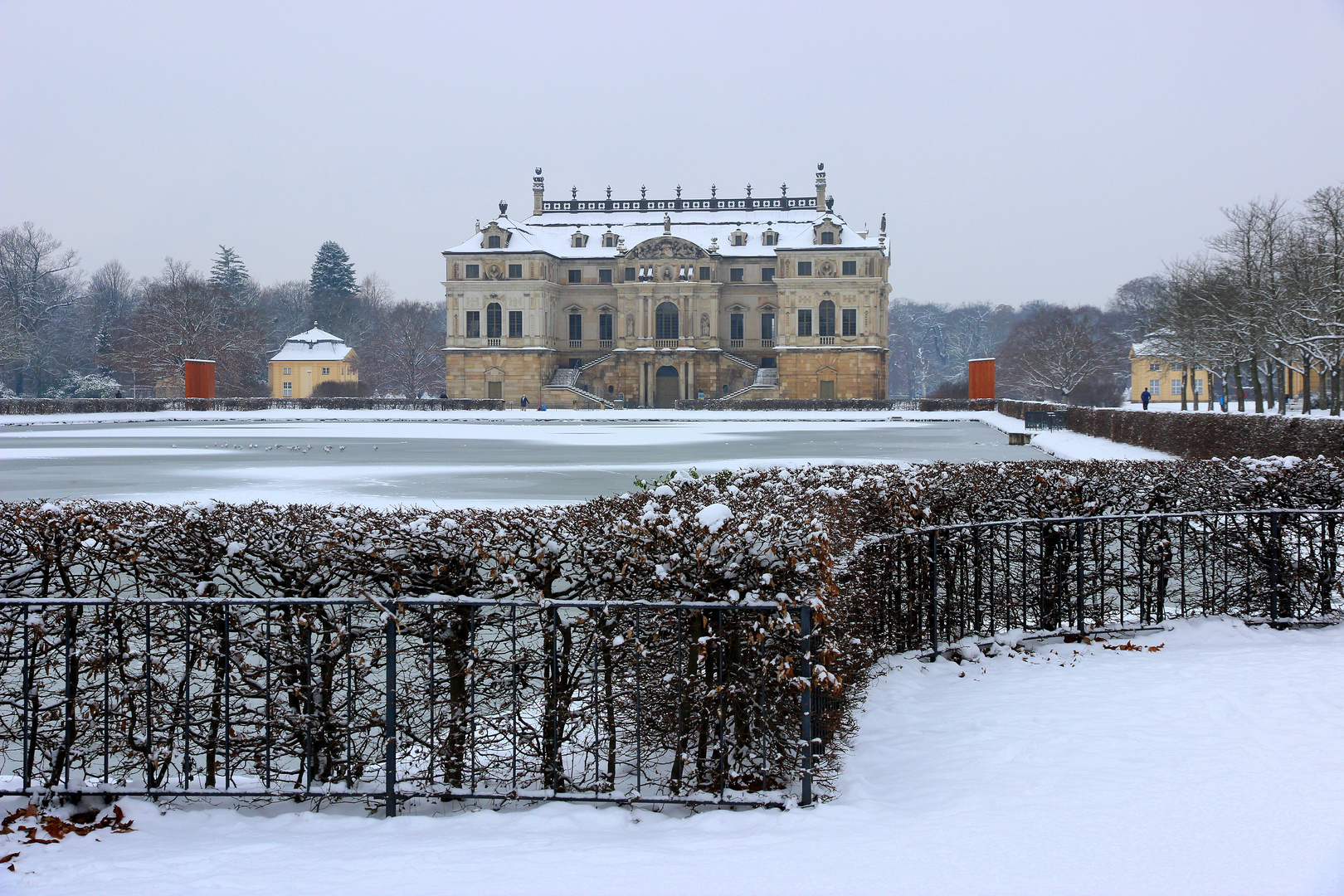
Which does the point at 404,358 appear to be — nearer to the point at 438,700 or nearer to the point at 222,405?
the point at 222,405

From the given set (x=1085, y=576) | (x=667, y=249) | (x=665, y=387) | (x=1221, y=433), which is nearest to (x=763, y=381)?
(x=665, y=387)

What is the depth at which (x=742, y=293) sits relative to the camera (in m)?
88.0

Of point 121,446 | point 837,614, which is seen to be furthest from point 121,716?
point 121,446

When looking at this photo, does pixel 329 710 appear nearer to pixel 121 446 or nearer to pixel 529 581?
pixel 529 581

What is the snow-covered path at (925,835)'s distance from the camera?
14.7 feet

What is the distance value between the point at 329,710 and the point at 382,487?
14697 mm

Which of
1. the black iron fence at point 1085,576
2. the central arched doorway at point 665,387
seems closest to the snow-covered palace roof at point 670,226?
the central arched doorway at point 665,387

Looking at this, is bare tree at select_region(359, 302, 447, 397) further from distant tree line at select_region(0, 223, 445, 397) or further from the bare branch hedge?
the bare branch hedge

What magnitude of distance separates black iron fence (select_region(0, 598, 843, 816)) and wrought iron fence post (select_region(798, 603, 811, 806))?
10 mm

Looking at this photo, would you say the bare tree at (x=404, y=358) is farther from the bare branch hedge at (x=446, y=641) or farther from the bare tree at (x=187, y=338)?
the bare branch hedge at (x=446, y=641)

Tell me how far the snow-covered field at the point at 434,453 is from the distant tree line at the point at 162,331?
23473 millimetres

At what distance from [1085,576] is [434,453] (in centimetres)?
2459

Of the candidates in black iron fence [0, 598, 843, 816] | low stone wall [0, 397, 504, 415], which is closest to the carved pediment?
low stone wall [0, 397, 504, 415]

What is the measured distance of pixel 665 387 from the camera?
284 ft
